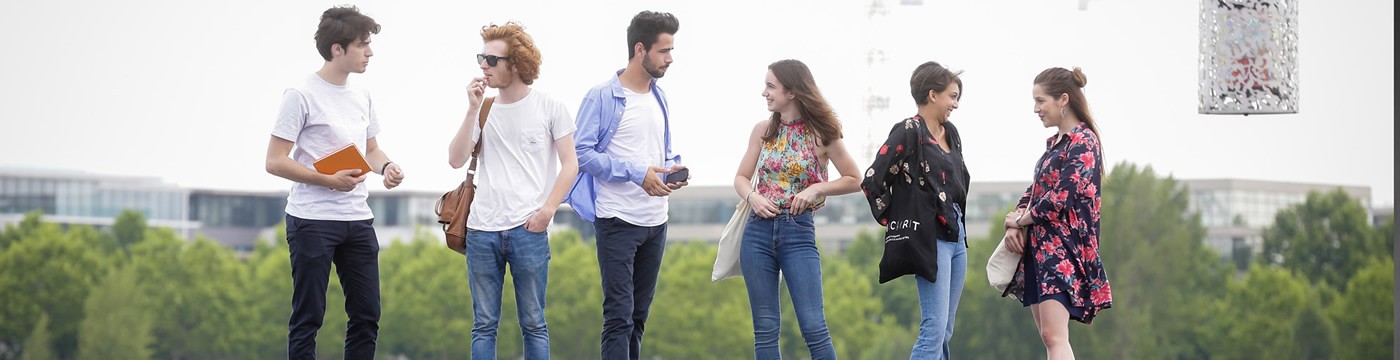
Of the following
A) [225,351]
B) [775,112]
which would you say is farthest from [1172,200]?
[775,112]

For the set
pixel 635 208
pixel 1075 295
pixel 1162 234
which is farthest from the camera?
pixel 1162 234

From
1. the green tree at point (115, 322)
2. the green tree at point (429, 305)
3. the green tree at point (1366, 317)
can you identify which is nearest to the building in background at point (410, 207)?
the green tree at point (429, 305)

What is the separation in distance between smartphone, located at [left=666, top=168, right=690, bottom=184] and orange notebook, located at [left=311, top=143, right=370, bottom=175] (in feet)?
5.31

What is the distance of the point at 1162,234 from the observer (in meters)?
A: 76.2

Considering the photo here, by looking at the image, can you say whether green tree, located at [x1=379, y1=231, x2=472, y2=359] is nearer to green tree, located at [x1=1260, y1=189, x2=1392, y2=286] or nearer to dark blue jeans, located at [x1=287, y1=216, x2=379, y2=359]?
green tree, located at [x1=1260, y1=189, x2=1392, y2=286]

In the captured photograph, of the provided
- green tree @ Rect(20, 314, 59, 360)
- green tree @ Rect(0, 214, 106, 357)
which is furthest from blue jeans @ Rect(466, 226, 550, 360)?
green tree @ Rect(0, 214, 106, 357)

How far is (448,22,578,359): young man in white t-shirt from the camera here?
8188 millimetres

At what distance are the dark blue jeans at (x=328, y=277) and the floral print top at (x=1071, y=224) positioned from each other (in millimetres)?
3325

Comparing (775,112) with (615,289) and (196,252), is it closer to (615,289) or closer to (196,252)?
(615,289)

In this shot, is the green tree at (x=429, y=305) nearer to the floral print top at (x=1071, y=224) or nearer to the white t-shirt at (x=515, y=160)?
the white t-shirt at (x=515, y=160)

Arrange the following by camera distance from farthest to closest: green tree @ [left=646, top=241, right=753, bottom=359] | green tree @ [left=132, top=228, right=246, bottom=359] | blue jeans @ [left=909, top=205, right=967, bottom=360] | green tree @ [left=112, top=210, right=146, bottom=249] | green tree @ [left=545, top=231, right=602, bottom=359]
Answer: green tree @ [left=112, top=210, right=146, bottom=249], green tree @ [left=545, top=231, right=602, bottom=359], green tree @ [left=132, top=228, right=246, bottom=359], green tree @ [left=646, top=241, right=753, bottom=359], blue jeans @ [left=909, top=205, right=967, bottom=360]

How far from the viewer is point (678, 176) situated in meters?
8.70

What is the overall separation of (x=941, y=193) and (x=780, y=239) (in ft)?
2.95

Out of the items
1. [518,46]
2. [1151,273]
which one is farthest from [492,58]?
Result: [1151,273]
